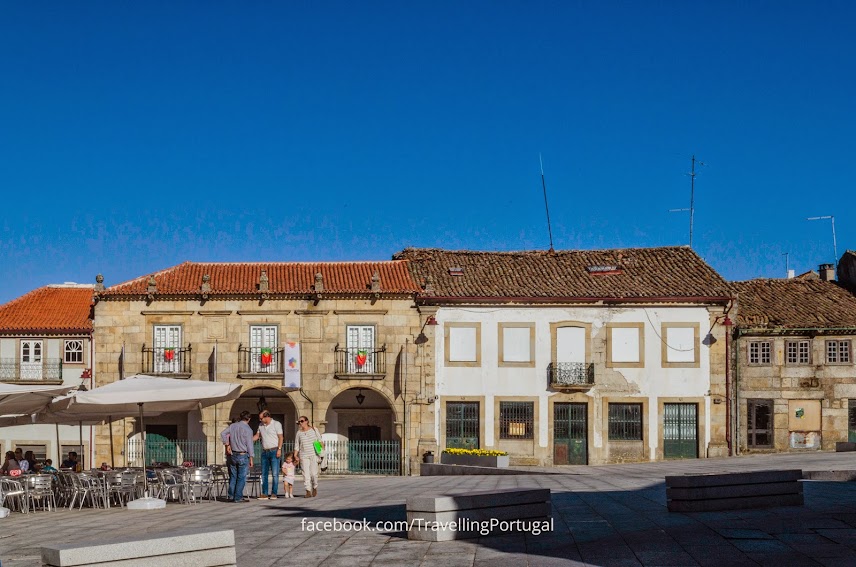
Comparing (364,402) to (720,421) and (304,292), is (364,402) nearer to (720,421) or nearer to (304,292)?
(304,292)

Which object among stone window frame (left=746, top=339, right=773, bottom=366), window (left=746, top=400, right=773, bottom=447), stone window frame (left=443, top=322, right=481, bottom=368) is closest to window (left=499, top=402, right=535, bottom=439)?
stone window frame (left=443, top=322, right=481, bottom=368)

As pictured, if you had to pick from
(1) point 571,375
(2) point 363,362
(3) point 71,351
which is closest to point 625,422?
(1) point 571,375

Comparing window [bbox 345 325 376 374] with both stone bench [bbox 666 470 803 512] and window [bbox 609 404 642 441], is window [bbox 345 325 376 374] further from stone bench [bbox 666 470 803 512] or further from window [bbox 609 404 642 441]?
stone bench [bbox 666 470 803 512]

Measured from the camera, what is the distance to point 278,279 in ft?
123

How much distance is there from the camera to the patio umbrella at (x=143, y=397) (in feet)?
56.4

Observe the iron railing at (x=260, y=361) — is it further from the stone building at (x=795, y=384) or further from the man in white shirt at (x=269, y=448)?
the man in white shirt at (x=269, y=448)

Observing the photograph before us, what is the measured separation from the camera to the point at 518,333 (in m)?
36.1

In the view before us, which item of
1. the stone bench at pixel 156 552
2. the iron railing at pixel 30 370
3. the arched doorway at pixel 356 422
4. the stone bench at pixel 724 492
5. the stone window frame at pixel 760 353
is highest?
the stone window frame at pixel 760 353

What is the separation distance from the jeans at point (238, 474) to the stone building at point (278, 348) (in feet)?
57.9

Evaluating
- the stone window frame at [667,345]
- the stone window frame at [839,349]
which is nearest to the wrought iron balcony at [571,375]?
the stone window frame at [667,345]

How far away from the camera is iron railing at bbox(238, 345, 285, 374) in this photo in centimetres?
3578

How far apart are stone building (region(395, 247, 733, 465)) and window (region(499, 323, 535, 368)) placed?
0.03 meters

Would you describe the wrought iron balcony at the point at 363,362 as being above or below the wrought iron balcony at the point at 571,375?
above

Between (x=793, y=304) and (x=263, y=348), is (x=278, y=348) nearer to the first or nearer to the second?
(x=263, y=348)
